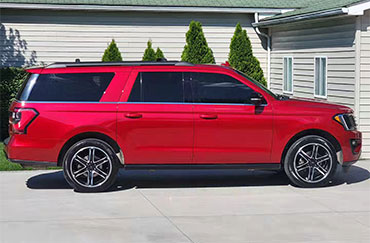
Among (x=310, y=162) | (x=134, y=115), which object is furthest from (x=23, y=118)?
(x=310, y=162)

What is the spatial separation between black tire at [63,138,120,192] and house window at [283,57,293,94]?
28.9 ft

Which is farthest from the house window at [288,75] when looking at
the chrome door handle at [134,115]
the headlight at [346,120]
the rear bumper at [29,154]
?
the rear bumper at [29,154]

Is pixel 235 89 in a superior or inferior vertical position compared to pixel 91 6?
inferior

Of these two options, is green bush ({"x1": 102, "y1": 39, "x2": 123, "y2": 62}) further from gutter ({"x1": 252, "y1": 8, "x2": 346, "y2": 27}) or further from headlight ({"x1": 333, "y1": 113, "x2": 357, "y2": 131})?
headlight ({"x1": 333, "y1": 113, "x2": 357, "y2": 131})

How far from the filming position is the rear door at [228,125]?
10.4m

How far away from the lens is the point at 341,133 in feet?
35.2

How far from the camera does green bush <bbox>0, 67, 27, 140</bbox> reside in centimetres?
1781

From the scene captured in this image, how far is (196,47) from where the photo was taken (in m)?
19.0

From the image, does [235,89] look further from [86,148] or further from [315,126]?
[86,148]

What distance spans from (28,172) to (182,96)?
3.41 meters

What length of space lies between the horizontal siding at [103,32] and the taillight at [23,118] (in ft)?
29.4

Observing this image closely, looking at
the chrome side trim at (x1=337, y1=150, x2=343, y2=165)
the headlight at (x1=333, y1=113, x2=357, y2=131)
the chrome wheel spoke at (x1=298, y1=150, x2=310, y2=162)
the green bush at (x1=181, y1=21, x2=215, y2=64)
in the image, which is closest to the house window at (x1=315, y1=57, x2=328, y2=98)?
the green bush at (x1=181, y1=21, x2=215, y2=64)

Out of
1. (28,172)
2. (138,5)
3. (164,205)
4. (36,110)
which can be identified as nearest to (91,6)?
(138,5)

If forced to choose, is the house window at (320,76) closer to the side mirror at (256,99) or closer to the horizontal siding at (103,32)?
the horizontal siding at (103,32)
